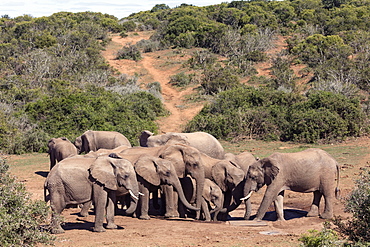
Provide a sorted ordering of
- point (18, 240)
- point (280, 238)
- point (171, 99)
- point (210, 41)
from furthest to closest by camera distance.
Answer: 1. point (210, 41)
2. point (171, 99)
3. point (280, 238)
4. point (18, 240)

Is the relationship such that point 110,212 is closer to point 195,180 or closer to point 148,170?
point 148,170

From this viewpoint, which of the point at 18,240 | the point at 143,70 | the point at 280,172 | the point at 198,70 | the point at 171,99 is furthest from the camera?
→ the point at 143,70

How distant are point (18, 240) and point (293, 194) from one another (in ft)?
30.9

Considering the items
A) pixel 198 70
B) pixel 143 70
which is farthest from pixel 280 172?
pixel 143 70

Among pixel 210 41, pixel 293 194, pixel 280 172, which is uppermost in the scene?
pixel 210 41

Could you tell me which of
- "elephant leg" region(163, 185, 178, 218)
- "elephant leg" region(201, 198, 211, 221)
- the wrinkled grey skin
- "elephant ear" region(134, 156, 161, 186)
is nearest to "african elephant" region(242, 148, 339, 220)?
the wrinkled grey skin

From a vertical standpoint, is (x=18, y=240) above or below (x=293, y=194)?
above

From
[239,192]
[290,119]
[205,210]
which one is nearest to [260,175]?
[239,192]

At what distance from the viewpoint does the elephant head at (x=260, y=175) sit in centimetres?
1153

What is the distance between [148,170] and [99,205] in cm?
179

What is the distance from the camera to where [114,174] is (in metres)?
10.2

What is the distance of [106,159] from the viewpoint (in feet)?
34.0

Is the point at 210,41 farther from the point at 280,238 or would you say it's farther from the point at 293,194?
the point at 280,238

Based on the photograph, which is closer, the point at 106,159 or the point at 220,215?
the point at 106,159
